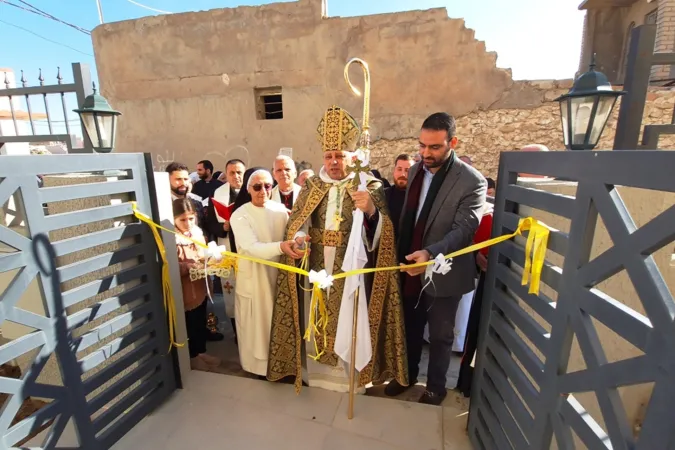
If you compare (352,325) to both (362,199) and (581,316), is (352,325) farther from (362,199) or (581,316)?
(581,316)

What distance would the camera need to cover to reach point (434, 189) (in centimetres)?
247

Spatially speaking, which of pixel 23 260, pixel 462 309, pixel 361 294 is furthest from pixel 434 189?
pixel 23 260

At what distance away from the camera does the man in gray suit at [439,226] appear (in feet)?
7.61

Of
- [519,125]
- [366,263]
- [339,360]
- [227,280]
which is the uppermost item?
[519,125]

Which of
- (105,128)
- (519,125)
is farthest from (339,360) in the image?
(519,125)

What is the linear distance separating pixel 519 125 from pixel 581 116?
5253 mm

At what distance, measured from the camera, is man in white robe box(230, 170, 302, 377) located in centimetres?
284

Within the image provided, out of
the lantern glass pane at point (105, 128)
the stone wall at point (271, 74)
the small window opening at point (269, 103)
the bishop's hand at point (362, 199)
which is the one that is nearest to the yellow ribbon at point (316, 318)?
the bishop's hand at point (362, 199)

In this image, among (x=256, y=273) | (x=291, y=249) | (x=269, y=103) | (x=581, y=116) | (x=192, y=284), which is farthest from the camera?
(x=269, y=103)

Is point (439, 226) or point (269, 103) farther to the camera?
point (269, 103)

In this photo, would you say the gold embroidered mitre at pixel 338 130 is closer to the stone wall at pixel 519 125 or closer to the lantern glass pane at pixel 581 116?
the lantern glass pane at pixel 581 116

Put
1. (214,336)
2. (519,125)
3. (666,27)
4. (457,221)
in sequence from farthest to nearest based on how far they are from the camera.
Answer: (666,27)
(519,125)
(214,336)
(457,221)

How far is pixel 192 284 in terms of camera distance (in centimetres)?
322

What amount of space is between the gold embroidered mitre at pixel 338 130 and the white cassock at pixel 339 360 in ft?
0.82
